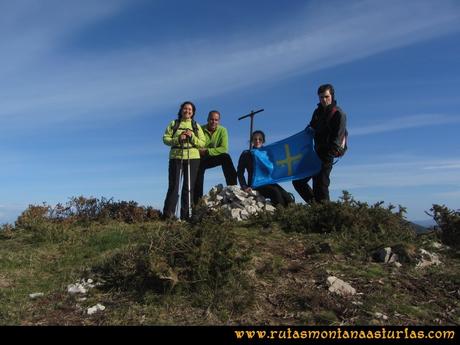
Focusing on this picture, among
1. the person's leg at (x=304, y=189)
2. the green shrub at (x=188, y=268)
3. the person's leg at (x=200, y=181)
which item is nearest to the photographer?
the green shrub at (x=188, y=268)

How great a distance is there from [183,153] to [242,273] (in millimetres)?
5280

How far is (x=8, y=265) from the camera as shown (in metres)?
7.67

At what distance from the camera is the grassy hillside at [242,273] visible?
5.58 meters

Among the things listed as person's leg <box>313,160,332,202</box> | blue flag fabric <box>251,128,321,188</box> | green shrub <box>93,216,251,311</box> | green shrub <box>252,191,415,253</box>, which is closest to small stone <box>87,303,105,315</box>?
green shrub <box>93,216,251,311</box>

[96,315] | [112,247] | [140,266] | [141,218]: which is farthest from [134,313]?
[141,218]

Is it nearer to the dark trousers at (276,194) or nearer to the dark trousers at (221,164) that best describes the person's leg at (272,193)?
the dark trousers at (276,194)

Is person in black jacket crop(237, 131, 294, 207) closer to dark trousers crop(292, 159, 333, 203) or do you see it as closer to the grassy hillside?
dark trousers crop(292, 159, 333, 203)

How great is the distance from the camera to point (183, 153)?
1114 centimetres

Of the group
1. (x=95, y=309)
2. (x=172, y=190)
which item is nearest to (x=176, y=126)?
(x=172, y=190)

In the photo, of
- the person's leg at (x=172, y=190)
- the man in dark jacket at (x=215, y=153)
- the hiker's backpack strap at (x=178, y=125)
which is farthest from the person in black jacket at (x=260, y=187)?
the person's leg at (x=172, y=190)

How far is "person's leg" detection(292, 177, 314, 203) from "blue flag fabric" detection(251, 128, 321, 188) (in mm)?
107

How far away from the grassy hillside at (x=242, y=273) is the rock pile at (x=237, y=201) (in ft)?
3.72

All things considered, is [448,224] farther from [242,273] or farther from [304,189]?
[242,273]

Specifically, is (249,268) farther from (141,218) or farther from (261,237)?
(141,218)
